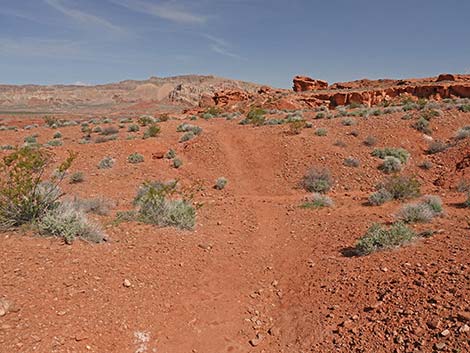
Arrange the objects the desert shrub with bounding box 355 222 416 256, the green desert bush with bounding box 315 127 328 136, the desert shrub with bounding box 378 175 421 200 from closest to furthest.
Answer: the desert shrub with bounding box 355 222 416 256, the desert shrub with bounding box 378 175 421 200, the green desert bush with bounding box 315 127 328 136

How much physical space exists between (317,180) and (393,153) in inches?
138

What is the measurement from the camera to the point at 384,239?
248 inches

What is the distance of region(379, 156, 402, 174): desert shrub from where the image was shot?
12.6 m

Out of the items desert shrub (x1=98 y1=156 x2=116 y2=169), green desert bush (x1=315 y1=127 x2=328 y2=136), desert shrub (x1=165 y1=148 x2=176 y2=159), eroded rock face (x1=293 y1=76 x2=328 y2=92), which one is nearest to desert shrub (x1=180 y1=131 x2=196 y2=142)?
desert shrub (x1=165 y1=148 x2=176 y2=159)

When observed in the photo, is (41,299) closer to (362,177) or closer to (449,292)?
(449,292)

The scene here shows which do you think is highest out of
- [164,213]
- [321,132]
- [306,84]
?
[306,84]

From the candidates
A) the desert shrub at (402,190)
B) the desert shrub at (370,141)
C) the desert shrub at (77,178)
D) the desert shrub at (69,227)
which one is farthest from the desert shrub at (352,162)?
the desert shrub at (69,227)

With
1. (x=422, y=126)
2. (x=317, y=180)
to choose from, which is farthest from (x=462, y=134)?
(x=317, y=180)

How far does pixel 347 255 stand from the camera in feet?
21.4

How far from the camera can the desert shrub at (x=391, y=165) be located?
12552mm

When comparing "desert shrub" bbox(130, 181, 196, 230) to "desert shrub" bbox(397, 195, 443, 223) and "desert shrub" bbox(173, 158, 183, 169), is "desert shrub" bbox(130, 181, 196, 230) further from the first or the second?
"desert shrub" bbox(173, 158, 183, 169)

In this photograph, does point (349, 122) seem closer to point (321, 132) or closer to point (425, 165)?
point (321, 132)

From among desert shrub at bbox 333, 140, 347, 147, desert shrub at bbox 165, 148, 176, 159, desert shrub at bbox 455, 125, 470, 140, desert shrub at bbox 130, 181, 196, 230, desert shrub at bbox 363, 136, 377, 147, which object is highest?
desert shrub at bbox 455, 125, 470, 140

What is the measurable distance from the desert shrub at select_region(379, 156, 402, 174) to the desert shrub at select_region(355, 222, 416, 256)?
6.50 m
